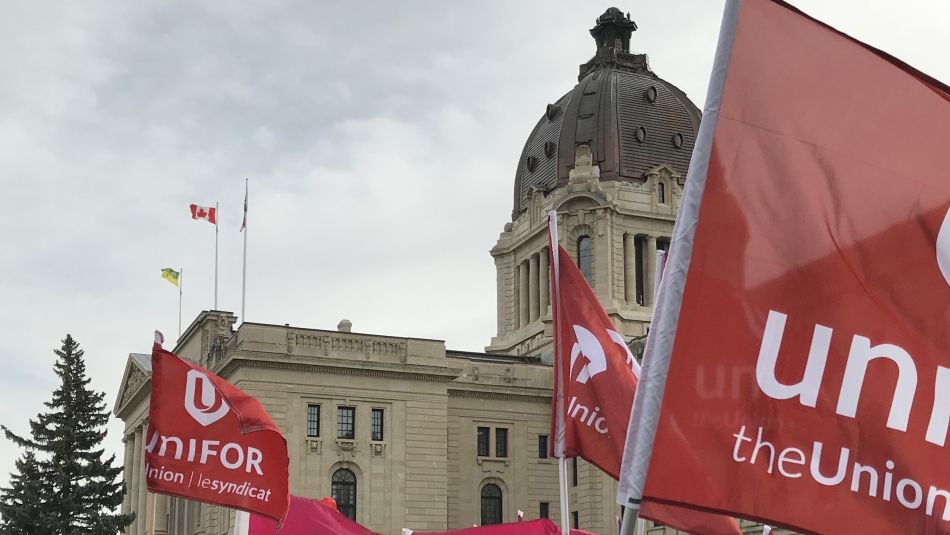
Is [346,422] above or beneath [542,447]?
beneath

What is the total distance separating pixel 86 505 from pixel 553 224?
40570 mm

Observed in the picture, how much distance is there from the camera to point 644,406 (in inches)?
253

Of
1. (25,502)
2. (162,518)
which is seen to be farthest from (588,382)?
(162,518)

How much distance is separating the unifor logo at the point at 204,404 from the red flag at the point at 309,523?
1713mm

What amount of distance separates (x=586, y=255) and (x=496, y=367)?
13026mm

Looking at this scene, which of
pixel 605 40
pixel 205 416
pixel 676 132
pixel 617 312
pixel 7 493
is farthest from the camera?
pixel 605 40

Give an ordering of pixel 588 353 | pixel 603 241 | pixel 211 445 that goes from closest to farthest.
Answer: pixel 588 353 → pixel 211 445 → pixel 603 241

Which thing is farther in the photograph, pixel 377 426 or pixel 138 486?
pixel 138 486

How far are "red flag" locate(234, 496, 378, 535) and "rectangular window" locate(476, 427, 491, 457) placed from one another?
45.9 m

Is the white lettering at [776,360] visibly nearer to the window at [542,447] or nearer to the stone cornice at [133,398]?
the window at [542,447]

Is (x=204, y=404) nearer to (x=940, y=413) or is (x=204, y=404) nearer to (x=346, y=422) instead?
(x=940, y=413)

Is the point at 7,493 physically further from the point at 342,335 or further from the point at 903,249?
the point at 903,249

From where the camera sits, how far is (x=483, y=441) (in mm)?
66250

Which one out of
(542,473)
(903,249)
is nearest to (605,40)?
(542,473)
